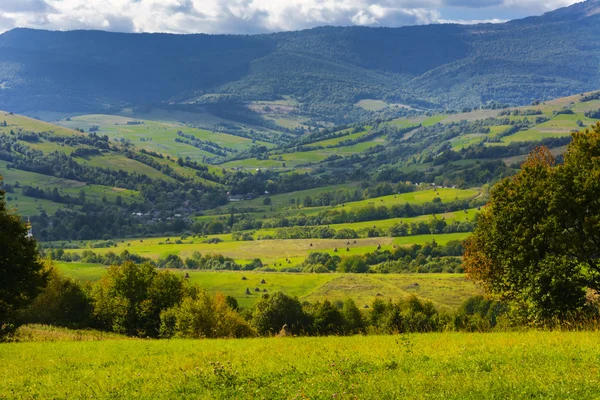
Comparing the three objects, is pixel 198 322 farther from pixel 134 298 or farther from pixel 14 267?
pixel 134 298

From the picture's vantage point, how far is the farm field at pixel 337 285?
11950 centimetres

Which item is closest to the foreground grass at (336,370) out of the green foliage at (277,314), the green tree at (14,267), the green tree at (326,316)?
the green tree at (14,267)

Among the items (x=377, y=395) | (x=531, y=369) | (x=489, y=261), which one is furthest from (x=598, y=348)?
(x=489, y=261)

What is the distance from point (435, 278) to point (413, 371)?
393 ft

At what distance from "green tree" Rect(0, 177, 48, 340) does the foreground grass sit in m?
16.4

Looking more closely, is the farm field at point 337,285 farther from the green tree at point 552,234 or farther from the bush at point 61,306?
the green tree at point 552,234

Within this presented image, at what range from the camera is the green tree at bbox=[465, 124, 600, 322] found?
32.8 m

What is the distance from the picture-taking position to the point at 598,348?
1966cm

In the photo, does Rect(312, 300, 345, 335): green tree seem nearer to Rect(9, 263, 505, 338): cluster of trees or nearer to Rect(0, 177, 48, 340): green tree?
Rect(9, 263, 505, 338): cluster of trees

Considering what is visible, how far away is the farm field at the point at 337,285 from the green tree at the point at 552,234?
241 feet

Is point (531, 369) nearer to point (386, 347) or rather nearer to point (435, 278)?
point (386, 347)

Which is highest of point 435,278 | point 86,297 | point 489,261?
point 489,261

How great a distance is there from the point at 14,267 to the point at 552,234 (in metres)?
34.9

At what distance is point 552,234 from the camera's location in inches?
1377
